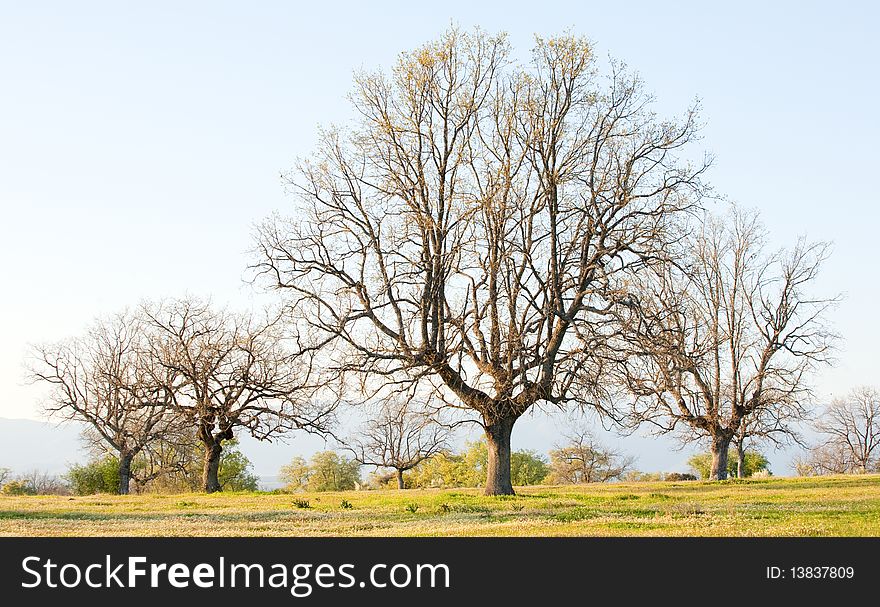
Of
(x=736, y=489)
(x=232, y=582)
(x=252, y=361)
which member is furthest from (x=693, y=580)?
(x=252, y=361)

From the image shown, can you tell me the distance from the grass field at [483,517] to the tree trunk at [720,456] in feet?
39.3

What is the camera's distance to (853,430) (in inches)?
3332

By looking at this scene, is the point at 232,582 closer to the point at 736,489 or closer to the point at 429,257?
the point at 429,257

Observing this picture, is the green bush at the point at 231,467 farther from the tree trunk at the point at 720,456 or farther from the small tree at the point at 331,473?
the tree trunk at the point at 720,456

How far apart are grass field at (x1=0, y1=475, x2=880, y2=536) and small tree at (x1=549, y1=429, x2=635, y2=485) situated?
62.5 metres

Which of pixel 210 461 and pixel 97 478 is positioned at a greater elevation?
pixel 210 461

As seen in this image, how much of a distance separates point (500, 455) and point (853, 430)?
65936mm

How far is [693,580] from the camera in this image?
11.4m

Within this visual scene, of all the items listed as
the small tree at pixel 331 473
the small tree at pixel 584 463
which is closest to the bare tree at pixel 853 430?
the small tree at pixel 584 463

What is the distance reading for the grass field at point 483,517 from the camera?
17.2 metres

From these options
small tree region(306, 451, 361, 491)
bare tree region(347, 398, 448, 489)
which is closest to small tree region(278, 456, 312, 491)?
small tree region(306, 451, 361, 491)

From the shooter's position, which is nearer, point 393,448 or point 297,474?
point 393,448

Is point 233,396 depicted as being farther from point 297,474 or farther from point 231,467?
point 297,474

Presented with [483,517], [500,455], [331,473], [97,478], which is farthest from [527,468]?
[483,517]
